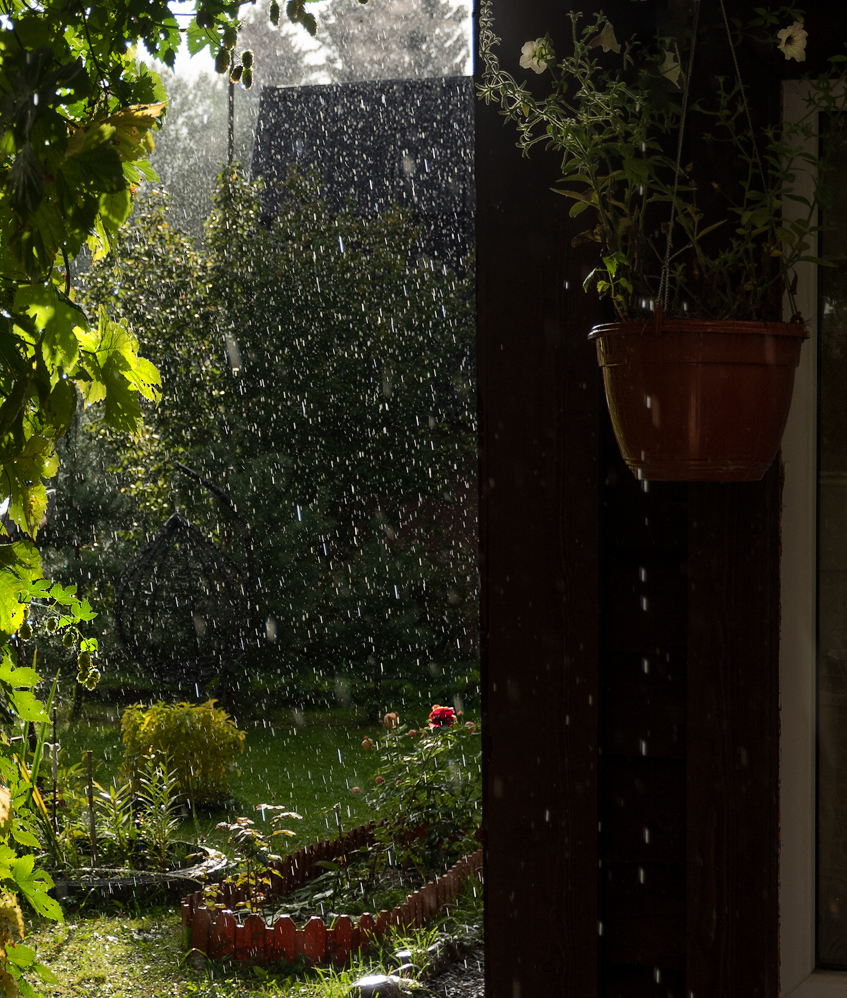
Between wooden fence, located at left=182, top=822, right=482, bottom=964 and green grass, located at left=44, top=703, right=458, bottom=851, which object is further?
green grass, located at left=44, top=703, right=458, bottom=851

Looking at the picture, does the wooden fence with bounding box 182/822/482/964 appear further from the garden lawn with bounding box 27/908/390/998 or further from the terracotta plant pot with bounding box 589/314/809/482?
the terracotta plant pot with bounding box 589/314/809/482

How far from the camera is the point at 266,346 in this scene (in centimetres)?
760

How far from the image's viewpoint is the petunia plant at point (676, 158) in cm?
123

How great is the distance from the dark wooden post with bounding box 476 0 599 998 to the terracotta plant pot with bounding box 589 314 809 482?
0.25 metres

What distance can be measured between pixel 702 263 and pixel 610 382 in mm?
191

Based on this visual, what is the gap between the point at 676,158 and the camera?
51.8 inches

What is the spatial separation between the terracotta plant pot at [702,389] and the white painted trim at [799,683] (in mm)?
240

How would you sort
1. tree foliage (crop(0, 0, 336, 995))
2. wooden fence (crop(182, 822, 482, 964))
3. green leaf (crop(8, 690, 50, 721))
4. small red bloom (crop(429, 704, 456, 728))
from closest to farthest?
tree foliage (crop(0, 0, 336, 995)), green leaf (crop(8, 690, 50, 721)), wooden fence (crop(182, 822, 482, 964)), small red bloom (crop(429, 704, 456, 728))

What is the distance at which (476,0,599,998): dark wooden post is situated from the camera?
147 cm

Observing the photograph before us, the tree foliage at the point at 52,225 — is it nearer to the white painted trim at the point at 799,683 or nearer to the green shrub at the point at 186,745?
the white painted trim at the point at 799,683

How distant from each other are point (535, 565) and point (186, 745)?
370 centimetres

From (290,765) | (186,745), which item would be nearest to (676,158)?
(186,745)

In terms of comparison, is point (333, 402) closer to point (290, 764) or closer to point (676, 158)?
point (290, 764)

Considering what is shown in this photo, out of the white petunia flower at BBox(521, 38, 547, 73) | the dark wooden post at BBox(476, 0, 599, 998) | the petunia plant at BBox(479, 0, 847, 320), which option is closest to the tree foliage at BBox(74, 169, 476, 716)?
the dark wooden post at BBox(476, 0, 599, 998)
